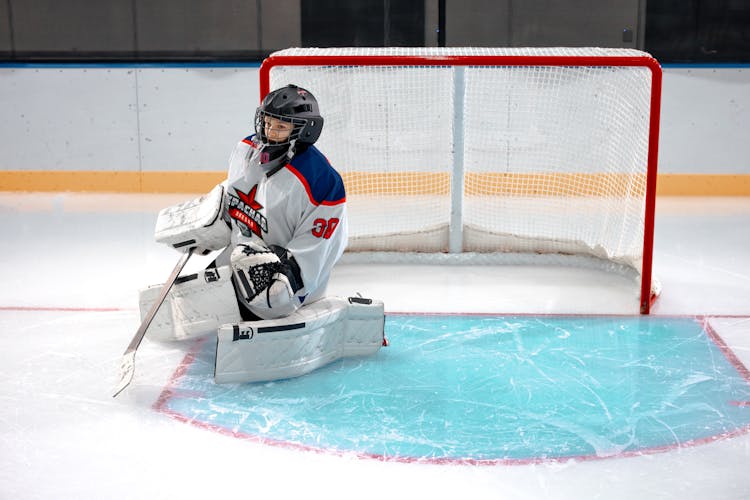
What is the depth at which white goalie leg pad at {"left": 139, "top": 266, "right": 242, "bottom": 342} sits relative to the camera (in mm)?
3795

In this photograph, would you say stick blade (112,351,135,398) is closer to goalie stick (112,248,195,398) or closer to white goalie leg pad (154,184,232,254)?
goalie stick (112,248,195,398)

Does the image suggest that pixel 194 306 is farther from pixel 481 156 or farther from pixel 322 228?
pixel 481 156

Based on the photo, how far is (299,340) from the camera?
353cm

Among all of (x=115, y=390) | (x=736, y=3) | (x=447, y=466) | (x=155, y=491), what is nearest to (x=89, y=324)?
(x=115, y=390)

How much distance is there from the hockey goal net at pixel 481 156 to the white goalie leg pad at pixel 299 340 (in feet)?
5.54

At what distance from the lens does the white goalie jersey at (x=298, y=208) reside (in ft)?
11.3

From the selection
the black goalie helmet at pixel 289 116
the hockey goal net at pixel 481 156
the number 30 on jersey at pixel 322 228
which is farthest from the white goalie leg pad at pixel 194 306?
the hockey goal net at pixel 481 156

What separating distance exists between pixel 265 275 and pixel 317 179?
1.33ft

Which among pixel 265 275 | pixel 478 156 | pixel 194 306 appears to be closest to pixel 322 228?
pixel 265 275

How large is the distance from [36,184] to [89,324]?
3.64 m

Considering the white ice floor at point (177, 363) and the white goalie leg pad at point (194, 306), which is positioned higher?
the white goalie leg pad at point (194, 306)

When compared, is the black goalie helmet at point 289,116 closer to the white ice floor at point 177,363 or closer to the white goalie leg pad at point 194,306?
the white goalie leg pad at point 194,306

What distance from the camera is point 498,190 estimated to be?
18.3 feet

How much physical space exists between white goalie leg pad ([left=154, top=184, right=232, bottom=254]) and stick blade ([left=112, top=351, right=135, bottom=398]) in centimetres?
48
